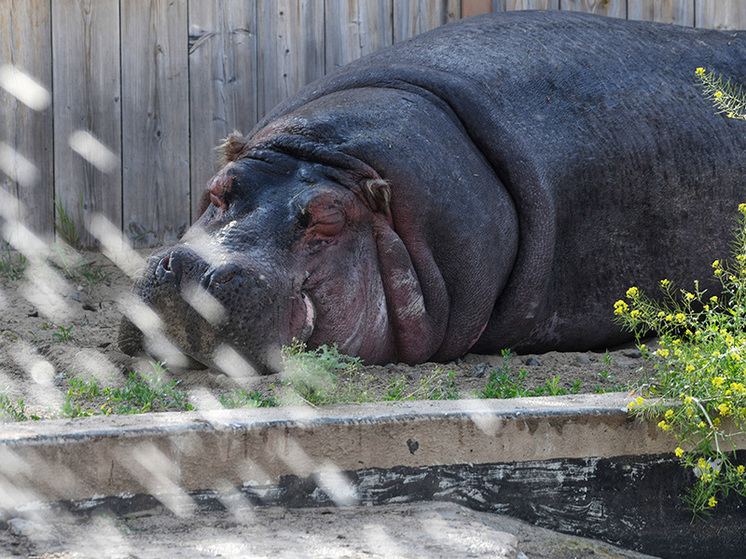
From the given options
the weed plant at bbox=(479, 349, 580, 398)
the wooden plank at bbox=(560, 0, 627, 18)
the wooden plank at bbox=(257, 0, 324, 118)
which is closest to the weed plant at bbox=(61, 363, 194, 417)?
the weed plant at bbox=(479, 349, 580, 398)

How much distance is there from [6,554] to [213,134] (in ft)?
10.7

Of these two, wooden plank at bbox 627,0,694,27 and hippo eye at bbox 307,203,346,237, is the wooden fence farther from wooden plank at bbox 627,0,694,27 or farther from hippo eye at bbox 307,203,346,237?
hippo eye at bbox 307,203,346,237

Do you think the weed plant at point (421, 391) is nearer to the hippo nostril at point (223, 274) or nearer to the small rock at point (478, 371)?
the small rock at point (478, 371)

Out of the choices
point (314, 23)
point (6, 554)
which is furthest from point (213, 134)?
point (6, 554)

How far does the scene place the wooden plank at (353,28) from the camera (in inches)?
188

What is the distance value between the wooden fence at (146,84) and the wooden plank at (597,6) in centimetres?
45

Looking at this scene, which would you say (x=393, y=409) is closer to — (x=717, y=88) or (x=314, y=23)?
(x=717, y=88)

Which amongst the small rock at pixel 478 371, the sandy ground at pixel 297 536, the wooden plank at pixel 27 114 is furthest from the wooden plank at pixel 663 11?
the sandy ground at pixel 297 536

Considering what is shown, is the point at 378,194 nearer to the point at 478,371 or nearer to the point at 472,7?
the point at 478,371

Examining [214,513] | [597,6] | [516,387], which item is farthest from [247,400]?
[597,6]

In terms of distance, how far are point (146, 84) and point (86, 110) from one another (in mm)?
319

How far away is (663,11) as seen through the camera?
5.04m

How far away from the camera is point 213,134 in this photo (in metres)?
4.76

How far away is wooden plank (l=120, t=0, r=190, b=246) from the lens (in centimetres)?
466
